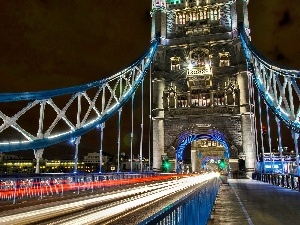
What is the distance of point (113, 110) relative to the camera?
51.8m

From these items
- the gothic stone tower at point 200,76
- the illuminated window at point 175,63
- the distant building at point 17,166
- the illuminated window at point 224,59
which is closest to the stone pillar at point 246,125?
the gothic stone tower at point 200,76

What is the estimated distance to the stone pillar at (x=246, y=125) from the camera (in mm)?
50844

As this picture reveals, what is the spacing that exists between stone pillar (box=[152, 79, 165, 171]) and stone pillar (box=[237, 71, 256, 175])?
1244cm

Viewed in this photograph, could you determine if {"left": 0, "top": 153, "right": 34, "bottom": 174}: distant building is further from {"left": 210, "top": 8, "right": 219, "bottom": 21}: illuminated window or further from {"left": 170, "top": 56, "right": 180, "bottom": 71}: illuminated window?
{"left": 210, "top": 8, "right": 219, "bottom": 21}: illuminated window

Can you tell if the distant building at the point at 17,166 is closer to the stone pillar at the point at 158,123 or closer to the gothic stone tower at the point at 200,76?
the stone pillar at the point at 158,123

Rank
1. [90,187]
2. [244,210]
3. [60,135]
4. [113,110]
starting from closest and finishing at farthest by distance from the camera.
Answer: [244,210] < [90,187] < [60,135] < [113,110]

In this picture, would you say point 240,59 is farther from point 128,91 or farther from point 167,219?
point 167,219

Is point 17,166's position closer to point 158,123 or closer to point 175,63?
point 158,123

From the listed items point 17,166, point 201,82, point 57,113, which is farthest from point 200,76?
point 17,166

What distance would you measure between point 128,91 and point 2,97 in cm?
2963

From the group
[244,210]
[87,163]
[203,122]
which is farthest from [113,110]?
[87,163]

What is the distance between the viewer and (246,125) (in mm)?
52406

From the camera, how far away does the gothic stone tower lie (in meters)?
53.4

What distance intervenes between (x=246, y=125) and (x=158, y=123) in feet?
44.7
